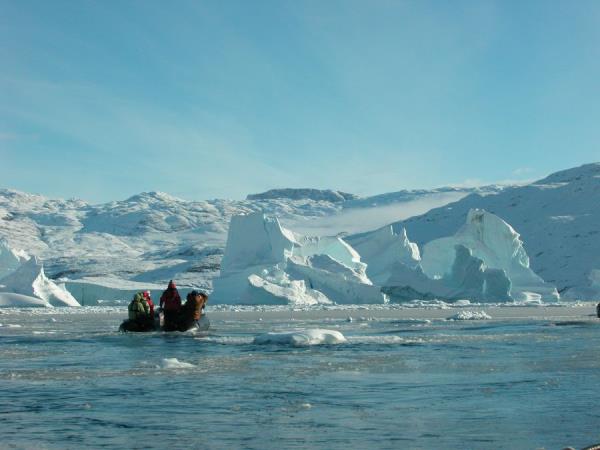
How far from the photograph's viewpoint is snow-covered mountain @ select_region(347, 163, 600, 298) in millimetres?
81500

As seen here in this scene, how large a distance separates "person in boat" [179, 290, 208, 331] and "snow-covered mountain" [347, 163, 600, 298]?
4626 centimetres

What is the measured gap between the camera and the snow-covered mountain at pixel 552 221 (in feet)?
267

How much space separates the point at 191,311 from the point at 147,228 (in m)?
158

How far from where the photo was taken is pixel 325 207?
641ft

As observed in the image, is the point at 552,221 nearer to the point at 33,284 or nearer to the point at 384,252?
the point at 384,252

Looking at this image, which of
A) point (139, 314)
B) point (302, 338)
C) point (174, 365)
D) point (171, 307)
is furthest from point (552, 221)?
point (174, 365)

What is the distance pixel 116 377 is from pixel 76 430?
3.84m

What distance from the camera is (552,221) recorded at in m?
91.2

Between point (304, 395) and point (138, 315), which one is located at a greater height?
point (138, 315)

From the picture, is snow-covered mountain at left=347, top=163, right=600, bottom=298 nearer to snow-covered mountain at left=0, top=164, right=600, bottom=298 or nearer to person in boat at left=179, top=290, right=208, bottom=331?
snow-covered mountain at left=0, top=164, right=600, bottom=298

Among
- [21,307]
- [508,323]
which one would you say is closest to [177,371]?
[508,323]

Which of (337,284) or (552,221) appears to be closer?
(337,284)

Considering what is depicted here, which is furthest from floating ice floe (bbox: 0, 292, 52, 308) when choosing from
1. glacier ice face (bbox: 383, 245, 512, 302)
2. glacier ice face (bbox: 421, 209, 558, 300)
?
glacier ice face (bbox: 421, 209, 558, 300)

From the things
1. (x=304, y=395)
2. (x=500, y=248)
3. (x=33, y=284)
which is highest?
(x=500, y=248)
